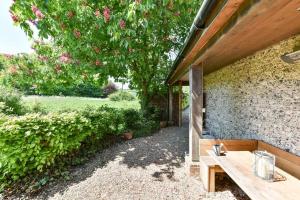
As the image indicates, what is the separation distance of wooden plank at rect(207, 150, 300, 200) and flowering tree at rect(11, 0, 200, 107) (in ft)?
9.87

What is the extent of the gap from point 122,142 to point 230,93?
156 inches

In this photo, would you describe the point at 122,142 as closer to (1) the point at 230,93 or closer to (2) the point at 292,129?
(1) the point at 230,93

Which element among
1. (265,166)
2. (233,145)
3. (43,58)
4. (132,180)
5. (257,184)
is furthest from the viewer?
(43,58)

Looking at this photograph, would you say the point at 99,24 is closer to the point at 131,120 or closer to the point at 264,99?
the point at 264,99

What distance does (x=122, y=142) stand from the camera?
6668mm

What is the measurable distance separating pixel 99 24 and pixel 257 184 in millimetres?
4514

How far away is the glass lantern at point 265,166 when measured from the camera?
78.7 inches

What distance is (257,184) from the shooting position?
6.20ft

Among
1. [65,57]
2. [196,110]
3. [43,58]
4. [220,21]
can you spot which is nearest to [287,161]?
[196,110]

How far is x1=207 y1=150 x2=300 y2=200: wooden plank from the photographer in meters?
1.67

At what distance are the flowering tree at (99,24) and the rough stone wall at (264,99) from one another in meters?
2.06

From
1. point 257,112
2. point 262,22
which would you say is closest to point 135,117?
point 257,112

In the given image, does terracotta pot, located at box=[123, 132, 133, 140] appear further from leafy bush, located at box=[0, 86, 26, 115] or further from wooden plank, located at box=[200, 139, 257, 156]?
leafy bush, located at box=[0, 86, 26, 115]

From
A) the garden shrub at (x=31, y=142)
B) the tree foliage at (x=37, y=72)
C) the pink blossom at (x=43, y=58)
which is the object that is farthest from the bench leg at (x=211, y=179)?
the pink blossom at (x=43, y=58)
